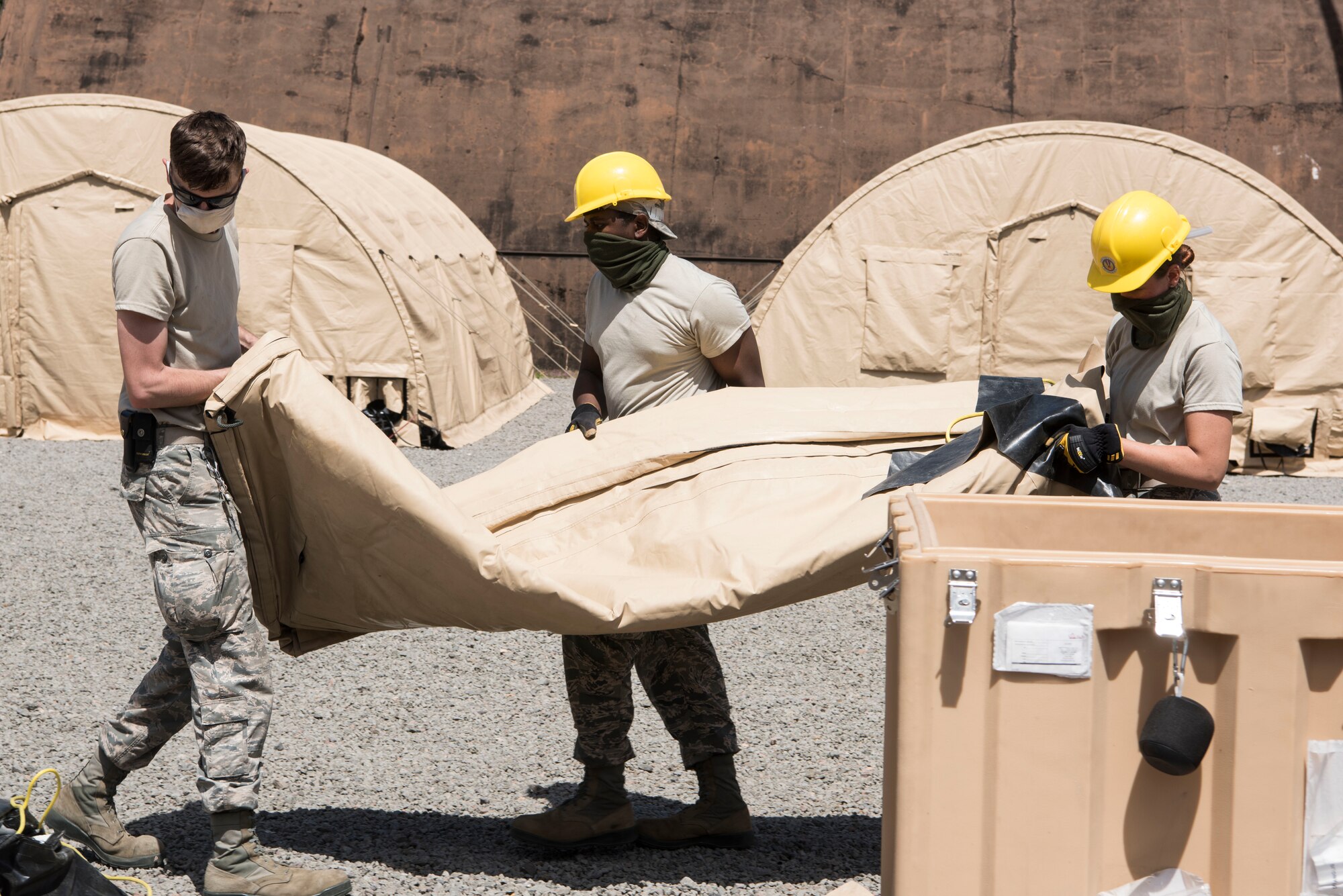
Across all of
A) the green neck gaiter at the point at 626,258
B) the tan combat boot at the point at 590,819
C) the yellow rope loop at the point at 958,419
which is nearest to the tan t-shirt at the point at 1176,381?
the yellow rope loop at the point at 958,419

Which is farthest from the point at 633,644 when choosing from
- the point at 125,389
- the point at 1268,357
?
the point at 1268,357

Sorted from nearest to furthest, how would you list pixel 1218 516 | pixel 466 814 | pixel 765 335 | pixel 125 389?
pixel 1218 516
pixel 125 389
pixel 466 814
pixel 765 335

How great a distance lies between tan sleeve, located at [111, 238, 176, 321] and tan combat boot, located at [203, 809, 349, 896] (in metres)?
1.30

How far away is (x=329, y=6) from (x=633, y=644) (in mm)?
15170

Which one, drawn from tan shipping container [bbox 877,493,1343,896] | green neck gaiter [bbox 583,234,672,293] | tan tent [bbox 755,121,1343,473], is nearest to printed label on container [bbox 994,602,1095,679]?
tan shipping container [bbox 877,493,1343,896]

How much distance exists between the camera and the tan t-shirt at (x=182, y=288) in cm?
324

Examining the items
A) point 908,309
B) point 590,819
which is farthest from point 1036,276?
point 590,819

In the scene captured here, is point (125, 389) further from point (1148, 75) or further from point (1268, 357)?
point (1148, 75)

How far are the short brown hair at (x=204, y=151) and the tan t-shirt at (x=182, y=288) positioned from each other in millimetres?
157

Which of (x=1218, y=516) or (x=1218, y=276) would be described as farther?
(x=1218, y=276)

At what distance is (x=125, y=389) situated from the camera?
3311mm

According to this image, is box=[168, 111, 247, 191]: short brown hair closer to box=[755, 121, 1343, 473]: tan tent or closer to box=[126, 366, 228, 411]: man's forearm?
box=[126, 366, 228, 411]: man's forearm

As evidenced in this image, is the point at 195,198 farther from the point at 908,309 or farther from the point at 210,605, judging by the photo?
the point at 908,309

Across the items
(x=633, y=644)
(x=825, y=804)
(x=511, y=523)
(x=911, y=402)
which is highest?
(x=911, y=402)
